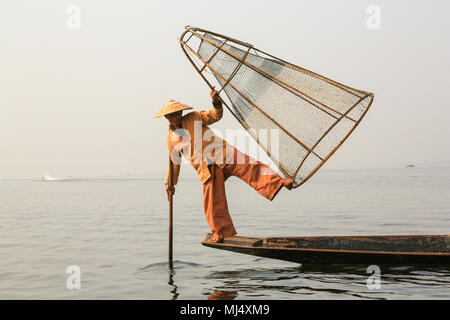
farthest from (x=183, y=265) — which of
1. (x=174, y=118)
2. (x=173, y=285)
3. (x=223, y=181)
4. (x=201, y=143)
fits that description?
(x=174, y=118)

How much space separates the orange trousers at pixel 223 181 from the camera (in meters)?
6.38

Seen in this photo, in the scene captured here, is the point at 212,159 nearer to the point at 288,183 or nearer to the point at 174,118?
the point at 174,118

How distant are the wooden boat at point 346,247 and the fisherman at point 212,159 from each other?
0.42m

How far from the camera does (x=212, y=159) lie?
6.68 meters

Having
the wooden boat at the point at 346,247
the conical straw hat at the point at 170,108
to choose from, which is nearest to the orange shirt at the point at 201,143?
the conical straw hat at the point at 170,108

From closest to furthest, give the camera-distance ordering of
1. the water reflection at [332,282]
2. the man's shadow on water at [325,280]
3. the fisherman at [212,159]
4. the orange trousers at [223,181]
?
the water reflection at [332,282] < the man's shadow on water at [325,280] < the orange trousers at [223,181] < the fisherman at [212,159]

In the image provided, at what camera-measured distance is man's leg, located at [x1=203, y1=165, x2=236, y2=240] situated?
22.0 ft

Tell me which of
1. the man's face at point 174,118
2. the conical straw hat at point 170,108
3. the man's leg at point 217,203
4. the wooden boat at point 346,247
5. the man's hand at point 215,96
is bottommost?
the wooden boat at point 346,247

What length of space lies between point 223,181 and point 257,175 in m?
0.52

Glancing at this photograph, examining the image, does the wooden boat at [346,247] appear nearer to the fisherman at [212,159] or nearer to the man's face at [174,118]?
the fisherman at [212,159]

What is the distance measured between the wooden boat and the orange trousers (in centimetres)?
26

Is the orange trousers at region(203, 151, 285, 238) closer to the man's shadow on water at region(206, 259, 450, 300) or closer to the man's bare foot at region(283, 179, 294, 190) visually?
the man's bare foot at region(283, 179, 294, 190)

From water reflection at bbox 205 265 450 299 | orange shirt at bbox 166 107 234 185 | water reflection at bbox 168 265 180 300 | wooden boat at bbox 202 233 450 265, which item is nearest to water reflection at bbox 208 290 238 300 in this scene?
water reflection at bbox 205 265 450 299
